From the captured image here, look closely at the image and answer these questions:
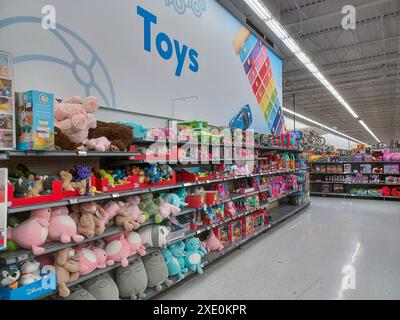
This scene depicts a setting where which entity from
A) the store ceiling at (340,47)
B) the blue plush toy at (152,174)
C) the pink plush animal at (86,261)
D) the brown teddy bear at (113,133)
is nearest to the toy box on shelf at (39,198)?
the pink plush animal at (86,261)

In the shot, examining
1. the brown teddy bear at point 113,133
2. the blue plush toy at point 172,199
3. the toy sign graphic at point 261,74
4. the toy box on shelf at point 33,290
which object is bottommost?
the toy box on shelf at point 33,290

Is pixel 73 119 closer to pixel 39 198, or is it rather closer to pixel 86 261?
pixel 39 198

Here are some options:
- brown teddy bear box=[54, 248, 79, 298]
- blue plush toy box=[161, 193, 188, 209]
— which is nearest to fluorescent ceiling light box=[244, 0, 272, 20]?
blue plush toy box=[161, 193, 188, 209]

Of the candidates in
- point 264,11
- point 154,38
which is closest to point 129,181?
point 154,38

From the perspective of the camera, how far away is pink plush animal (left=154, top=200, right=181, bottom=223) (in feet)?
10.1

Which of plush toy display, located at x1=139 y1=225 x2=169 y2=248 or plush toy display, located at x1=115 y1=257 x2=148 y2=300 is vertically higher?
plush toy display, located at x1=139 y1=225 x2=169 y2=248

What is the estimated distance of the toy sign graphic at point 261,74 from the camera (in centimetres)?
645

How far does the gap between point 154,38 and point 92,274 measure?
3005 millimetres

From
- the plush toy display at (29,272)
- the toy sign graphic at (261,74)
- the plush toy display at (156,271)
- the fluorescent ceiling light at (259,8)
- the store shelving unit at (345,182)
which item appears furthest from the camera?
the store shelving unit at (345,182)

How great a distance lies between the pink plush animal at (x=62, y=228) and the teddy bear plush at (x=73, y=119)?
615mm

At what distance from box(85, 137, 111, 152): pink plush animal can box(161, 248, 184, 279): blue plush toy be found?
143 centimetres

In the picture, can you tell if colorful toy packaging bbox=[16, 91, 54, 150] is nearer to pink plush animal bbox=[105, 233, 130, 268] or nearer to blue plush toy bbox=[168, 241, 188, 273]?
pink plush animal bbox=[105, 233, 130, 268]

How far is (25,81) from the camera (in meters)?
2.45

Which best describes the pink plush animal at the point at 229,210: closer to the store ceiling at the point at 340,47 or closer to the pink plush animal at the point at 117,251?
the pink plush animal at the point at 117,251
